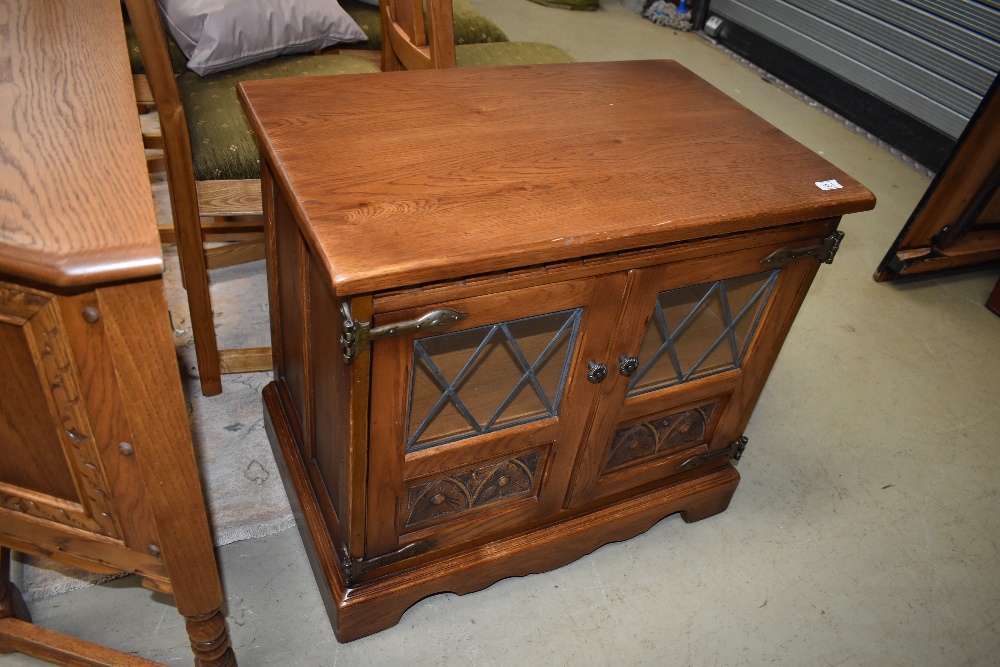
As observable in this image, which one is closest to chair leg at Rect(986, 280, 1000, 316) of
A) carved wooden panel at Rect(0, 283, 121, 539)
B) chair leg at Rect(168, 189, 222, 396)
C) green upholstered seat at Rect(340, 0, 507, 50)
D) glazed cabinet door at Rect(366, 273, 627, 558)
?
green upholstered seat at Rect(340, 0, 507, 50)

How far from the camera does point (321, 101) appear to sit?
1.27 m

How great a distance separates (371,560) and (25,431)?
1.96ft

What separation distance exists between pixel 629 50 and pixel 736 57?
0.62m

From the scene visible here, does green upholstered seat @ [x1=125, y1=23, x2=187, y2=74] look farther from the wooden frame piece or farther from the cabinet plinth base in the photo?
the wooden frame piece

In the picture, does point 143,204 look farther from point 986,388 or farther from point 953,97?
point 953,97

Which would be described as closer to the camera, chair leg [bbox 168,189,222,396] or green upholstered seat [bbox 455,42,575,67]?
chair leg [bbox 168,189,222,396]

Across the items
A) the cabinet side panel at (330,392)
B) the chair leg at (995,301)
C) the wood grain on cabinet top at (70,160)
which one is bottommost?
the chair leg at (995,301)

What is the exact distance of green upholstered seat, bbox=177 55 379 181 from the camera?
1.61m

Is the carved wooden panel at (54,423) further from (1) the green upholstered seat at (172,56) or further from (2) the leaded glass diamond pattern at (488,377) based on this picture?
(1) the green upholstered seat at (172,56)

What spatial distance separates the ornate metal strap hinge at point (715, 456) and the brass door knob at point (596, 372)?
43cm

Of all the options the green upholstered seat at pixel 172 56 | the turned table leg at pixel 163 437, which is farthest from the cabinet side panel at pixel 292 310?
the green upholstered seat at pixel 172 56

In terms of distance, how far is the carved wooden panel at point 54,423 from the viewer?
2.50 feet

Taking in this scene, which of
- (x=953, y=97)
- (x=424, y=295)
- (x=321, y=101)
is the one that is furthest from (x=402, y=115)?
(x=953, y=97)

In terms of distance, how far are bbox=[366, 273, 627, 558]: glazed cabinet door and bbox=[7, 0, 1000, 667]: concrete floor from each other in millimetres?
248
